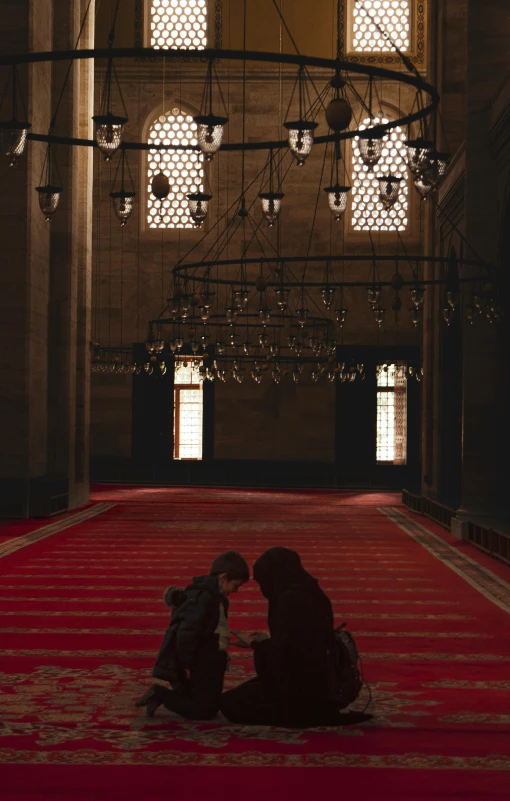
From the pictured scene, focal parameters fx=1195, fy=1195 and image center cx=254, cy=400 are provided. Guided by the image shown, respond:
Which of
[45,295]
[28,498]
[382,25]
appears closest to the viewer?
[28,498]

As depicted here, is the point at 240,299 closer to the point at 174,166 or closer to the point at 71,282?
the point at 71,282

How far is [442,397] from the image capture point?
45.6 ft

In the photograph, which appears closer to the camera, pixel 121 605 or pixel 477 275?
pixel 121 605

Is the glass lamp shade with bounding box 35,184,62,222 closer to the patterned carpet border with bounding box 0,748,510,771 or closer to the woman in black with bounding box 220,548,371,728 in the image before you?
the woman in black with bounding box 220,548,371,728

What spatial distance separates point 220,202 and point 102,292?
2362mm

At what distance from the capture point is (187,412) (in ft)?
63.5

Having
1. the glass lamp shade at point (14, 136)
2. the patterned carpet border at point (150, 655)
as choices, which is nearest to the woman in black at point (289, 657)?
the patterned carpet border at point (150, 655)

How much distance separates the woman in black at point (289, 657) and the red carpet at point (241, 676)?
0.07m

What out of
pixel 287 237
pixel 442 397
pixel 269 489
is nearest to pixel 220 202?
pixel 287 237

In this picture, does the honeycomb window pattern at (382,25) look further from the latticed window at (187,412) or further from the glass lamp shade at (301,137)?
the glass lamp shade at (301,137)

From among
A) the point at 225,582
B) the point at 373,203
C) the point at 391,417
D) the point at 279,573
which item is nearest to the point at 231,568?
the point at 225,582

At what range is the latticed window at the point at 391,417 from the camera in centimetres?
1889

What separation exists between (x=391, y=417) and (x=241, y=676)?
1413 centimetres

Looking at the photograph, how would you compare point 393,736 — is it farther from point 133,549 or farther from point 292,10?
point 292,10
